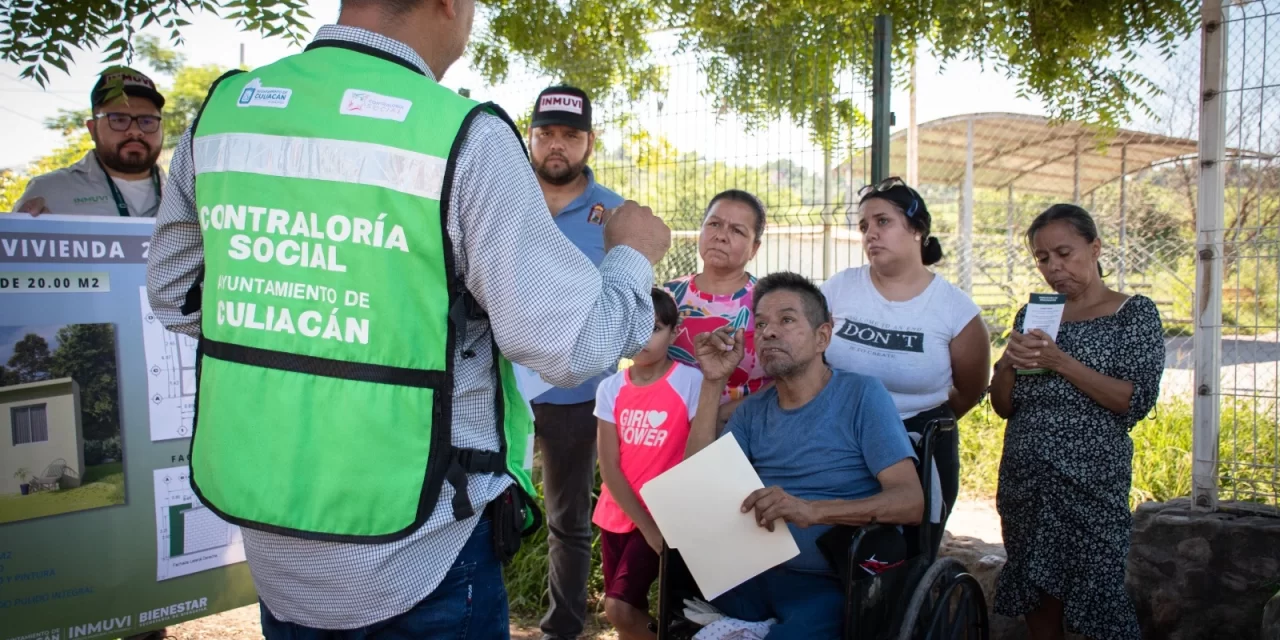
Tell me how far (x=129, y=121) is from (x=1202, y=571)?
4.85 metres

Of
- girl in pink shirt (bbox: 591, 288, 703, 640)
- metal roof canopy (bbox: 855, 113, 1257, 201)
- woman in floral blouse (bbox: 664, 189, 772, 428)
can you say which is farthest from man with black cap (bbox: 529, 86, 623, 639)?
Result: metal roof canopy (bbox: 855, 113, 1257, 201)

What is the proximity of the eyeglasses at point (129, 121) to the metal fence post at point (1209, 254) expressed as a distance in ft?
14.6

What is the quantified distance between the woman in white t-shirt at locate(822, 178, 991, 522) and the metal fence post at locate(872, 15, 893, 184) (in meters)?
0.67

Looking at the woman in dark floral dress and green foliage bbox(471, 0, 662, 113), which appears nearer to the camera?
the woman in dark floral dress

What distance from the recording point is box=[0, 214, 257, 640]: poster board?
10.8ft

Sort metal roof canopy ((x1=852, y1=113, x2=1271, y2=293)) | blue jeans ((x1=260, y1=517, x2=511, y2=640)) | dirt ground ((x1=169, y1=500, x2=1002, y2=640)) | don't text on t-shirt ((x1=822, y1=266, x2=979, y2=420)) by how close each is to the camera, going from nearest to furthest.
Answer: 1. blue jeans ((x1=260, y1=517, x2=511, y2=640))
2. don't text on t-shirt ((x1=822, y1=266, x2=979, y2=420))
3. dirt ground ((x1=169, y1=500, x2=1002, y2=640))
4. metal roof canopy ((x1=852, y1=113, x2=1271, y2=293))

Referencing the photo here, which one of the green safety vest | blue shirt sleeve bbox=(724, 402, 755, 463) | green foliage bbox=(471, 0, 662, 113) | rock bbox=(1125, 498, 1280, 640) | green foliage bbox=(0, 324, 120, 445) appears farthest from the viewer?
green foliage bbox=(471, 0, 662, 113)

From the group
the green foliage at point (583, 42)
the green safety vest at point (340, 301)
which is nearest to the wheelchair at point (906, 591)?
the green safety vest at point (340, 301)

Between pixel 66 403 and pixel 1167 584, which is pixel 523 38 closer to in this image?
pixel 66 403

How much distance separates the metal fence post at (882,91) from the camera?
443 cm

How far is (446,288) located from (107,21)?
139cm

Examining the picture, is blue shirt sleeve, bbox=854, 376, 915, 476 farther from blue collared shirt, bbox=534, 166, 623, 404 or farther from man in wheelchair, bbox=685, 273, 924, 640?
blue collared shirt, bbox=534, 166, 623, 404

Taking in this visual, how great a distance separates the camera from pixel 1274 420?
402 cm

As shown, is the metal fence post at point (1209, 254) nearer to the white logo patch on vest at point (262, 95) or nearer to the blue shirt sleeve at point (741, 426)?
the blue shirt sleeve at point (741, 426)
